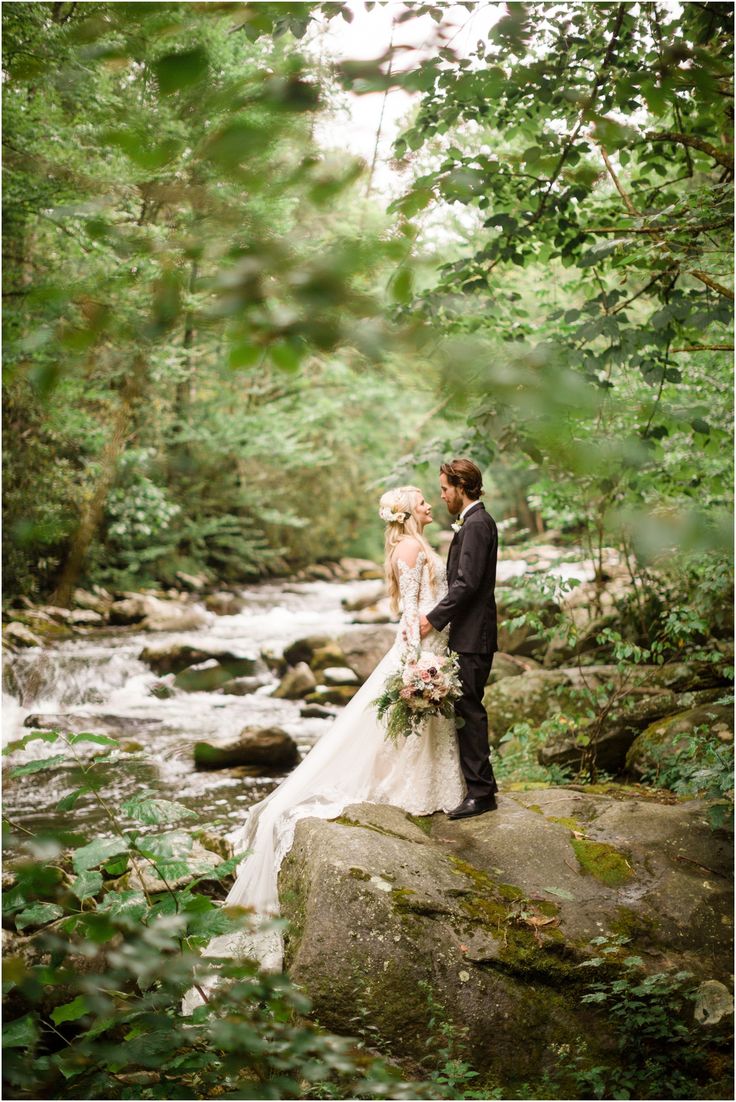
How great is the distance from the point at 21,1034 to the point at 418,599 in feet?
12.1

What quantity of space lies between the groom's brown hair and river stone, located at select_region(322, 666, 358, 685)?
25.1 feet

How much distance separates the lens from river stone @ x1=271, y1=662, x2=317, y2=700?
12.0 m

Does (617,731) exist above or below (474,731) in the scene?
below

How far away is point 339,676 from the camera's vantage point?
40.9 feet

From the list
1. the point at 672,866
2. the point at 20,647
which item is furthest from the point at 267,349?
the point at 20,647

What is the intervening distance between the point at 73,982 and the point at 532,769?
5.89 metres

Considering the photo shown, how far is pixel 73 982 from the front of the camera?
1.65m

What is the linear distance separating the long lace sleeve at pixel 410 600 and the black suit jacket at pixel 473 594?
12 cm

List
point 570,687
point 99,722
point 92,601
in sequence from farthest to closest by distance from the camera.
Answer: point 92,601, point 99,722, point 570,687

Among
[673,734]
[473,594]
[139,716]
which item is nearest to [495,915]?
[473,594]

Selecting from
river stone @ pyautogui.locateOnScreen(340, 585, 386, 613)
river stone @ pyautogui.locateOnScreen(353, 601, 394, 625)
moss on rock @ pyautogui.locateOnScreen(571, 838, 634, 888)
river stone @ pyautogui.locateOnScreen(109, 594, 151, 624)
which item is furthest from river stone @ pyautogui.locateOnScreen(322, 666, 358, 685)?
moss on rock @ pyautogui.locateOnScreen(571, 838, 634, 888)

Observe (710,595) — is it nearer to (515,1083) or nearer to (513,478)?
(515,1083)

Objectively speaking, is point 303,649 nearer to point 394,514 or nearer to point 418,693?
point 394,514

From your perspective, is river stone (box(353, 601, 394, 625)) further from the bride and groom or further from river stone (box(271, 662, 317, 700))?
the bride and groom
